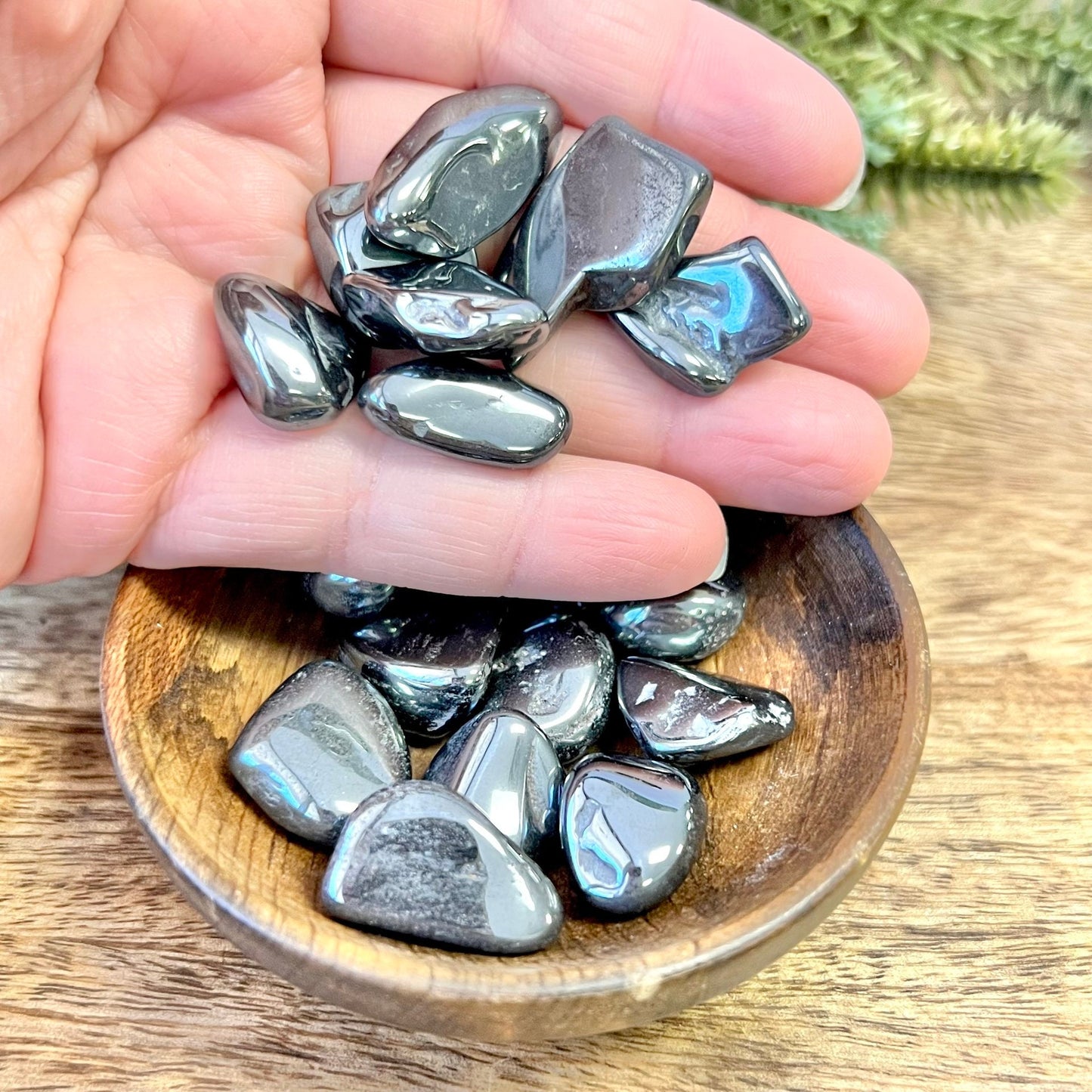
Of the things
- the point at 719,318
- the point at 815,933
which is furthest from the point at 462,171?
the point at 815,933

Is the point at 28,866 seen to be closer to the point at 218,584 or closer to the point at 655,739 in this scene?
the point at 218,584

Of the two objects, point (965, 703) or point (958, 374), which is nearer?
point (965, 703)

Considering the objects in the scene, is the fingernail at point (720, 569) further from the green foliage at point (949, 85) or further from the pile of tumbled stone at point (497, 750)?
the green foliage at point (949, 85)

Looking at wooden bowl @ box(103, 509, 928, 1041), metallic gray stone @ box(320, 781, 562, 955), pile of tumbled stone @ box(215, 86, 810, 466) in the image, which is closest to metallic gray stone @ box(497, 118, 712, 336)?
pile of tumbled stone @ box(215, 86, 810, 466)

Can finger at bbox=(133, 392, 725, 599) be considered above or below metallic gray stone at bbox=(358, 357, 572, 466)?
below

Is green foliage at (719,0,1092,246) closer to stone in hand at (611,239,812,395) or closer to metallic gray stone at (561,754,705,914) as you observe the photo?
stone in hand at (611,239,812,395)

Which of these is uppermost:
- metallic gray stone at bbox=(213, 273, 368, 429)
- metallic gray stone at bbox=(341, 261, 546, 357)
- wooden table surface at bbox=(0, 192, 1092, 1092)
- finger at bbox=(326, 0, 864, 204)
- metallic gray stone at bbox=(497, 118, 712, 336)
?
finger at bbox=(326, 0, 864, 204)

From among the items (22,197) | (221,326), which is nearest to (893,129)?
(221,326)
